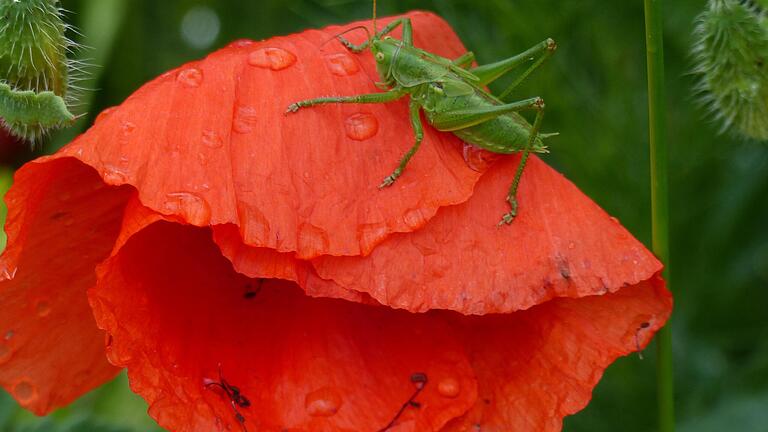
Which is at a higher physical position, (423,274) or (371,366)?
(423,274)

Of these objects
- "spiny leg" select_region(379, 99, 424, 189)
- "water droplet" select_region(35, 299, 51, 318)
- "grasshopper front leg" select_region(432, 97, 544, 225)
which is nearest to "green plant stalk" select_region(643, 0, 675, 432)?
"grasshopper front leg" select_region(432, 97, 544, 225)

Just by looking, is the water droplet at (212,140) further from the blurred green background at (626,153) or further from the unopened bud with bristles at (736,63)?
the blurred green background at (626,153)

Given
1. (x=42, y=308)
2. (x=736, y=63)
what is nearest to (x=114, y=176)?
(x=42, y=308)

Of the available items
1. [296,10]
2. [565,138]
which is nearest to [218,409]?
[565,138]

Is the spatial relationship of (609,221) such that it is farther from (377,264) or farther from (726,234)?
(726,234)

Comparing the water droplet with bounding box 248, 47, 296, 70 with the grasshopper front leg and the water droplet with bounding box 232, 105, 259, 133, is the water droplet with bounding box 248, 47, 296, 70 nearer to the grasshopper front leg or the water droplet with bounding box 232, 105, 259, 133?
the water droplet with bounding box 232, 105, 259, 133

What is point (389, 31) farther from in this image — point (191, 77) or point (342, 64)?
point (191, 77)
